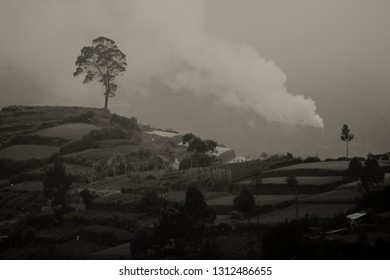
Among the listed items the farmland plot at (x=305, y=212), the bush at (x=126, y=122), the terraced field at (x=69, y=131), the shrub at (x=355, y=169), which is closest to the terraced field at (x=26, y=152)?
→ the terraced field at (x=69, y=131)

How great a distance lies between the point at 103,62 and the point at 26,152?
37.2 ft

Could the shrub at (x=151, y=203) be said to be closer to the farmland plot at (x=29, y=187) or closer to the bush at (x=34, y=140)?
the farmland plot at (x=29, y=187)

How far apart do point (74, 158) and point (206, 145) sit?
589 cm

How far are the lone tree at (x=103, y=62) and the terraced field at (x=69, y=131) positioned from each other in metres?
4.62

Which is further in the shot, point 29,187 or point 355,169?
point 29,187

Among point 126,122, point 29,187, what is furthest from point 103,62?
point 29,187

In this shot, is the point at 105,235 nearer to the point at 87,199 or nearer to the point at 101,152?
the point at 87,199

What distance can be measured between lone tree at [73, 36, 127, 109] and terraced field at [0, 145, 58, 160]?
27.9 ft

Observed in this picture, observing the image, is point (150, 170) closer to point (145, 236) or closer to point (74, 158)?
point (74, 158)

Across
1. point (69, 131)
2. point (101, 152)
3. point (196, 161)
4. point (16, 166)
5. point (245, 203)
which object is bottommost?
point (245, 203)

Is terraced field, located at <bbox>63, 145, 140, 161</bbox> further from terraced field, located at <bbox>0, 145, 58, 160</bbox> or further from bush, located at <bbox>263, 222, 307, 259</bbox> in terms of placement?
bush, located at <bbox>263, 222, 307, 259</bbox>

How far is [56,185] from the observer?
20219 mm

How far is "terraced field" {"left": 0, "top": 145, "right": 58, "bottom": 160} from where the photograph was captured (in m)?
25.0

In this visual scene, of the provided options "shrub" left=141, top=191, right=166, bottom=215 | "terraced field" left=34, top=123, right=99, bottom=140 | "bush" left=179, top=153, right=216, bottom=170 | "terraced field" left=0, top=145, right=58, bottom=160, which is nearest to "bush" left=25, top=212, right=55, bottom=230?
"shrub" left=141, top=191, right=166, bottom=215
